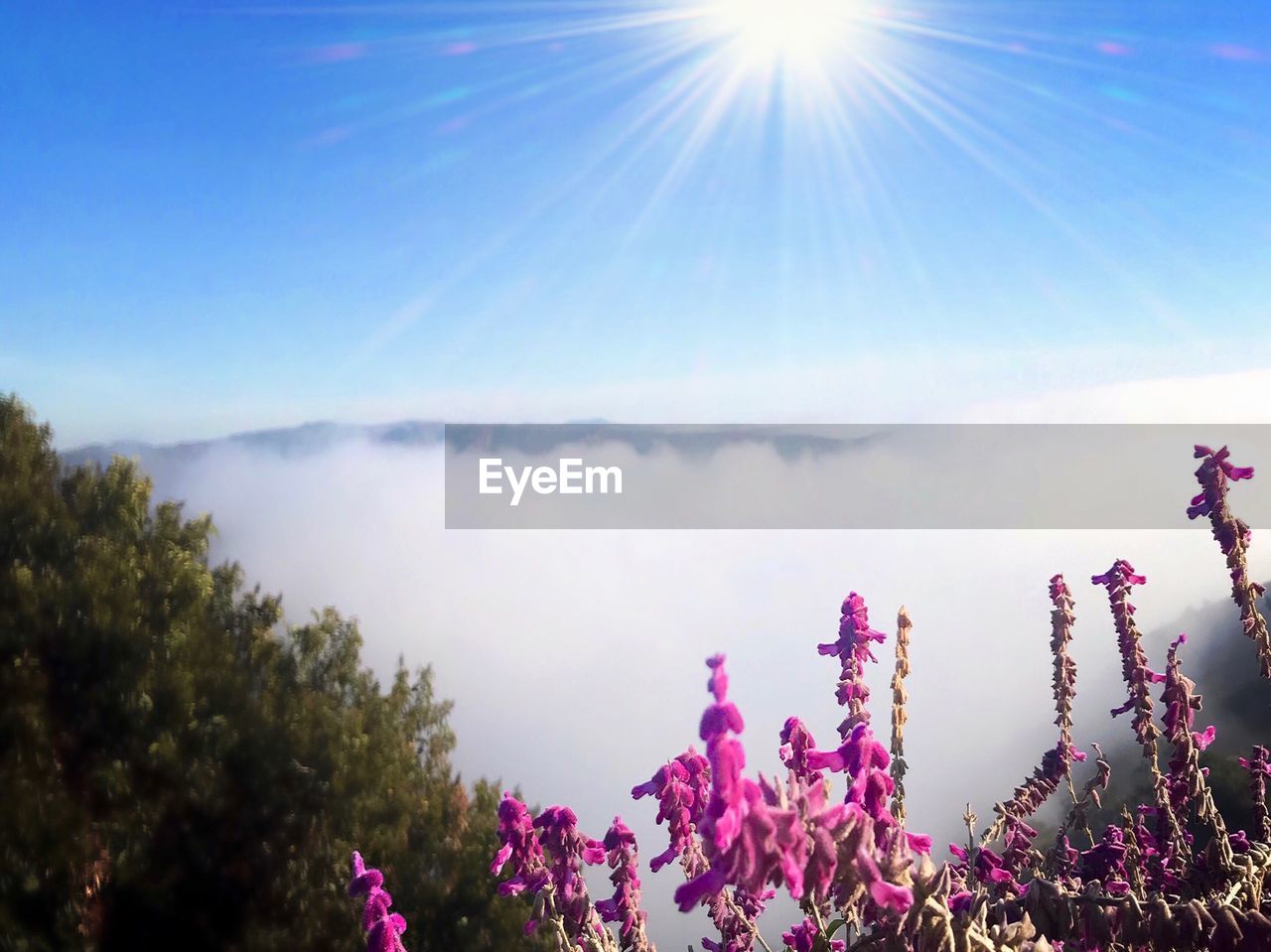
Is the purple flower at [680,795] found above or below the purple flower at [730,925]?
above

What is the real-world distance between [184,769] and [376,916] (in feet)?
52.5

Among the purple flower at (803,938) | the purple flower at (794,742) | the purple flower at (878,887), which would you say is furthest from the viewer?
the purple flower at (803,938)

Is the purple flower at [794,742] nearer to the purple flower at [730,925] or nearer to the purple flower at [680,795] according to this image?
the purple flower at [680,795]

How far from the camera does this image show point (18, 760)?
1703 centimetres

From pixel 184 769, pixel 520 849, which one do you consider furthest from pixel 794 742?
pixel 184 769

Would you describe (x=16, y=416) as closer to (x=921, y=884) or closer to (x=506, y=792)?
(x=506, y=792)

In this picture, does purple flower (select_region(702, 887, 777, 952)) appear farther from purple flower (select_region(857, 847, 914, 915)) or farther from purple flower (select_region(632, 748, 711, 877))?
purple flower (select_region(857, 847, 914, 915))

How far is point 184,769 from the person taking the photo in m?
17.6

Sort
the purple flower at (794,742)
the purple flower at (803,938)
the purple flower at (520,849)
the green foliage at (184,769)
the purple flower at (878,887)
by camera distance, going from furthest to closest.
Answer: the green foliage at (184,769), the purple flower at (520,849), the purple flower at (803,938), the purple flower at (794,742), the purple flower at (878,887)

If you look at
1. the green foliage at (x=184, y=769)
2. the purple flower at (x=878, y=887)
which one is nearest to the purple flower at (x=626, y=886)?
the purple flower at (x=878, y=887)

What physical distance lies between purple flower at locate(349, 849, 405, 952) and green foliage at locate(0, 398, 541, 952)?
13.7m

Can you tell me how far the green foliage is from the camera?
1602 centimetres

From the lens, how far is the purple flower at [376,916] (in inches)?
140

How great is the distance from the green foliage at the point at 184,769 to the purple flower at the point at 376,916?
44.9 feet
